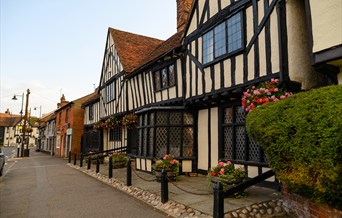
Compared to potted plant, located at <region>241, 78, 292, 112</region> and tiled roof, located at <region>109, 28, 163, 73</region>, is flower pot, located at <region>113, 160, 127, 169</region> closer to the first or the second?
tiled roof, located at <region>109, 28, 163, 73</region>

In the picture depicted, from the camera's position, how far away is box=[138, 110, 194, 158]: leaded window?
10.4 metres

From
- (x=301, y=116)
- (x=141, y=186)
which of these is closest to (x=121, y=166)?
(x=141, y=186)

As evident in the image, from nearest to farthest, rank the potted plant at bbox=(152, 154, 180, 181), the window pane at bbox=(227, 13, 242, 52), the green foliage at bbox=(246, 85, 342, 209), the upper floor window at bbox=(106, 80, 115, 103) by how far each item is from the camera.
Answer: the green foliage at bbox=(246, 85, 342, 209), the window pane at bbox=(227, 13, 242, 52), the potted plant at bbox=(152, 154, 180, 181), the upper floor window at bbox=(106, 80, 115, 103)

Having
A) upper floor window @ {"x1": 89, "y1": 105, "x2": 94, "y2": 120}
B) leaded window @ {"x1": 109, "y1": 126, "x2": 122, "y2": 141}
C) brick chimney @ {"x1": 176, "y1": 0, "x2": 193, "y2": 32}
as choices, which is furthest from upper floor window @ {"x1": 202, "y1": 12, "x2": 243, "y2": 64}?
upper floor window @ {"x1": 89, "y1": 105, "x2": 94, "y2": 120}

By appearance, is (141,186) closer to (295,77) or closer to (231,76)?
(231,76)

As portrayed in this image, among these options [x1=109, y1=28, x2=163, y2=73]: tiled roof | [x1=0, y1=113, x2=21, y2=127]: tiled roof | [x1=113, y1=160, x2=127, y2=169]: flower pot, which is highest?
[x1=109, y1=28, x2=163, y2=73]: tiled roof

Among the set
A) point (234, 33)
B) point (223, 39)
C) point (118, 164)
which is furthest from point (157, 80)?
point (234, 33)

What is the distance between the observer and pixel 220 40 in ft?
28.5

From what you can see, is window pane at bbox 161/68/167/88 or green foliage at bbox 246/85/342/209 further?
window pane at bbox 161/68/167/88

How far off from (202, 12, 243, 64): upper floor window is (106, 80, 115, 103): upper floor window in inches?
386

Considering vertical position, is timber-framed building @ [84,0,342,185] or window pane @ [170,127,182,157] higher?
timber-framed building @ [84,0,342,185]

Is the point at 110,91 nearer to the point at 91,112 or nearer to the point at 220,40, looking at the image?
the point at 91,112

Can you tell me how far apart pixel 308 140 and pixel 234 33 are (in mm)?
5295

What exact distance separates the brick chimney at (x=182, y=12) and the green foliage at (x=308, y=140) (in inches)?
430
